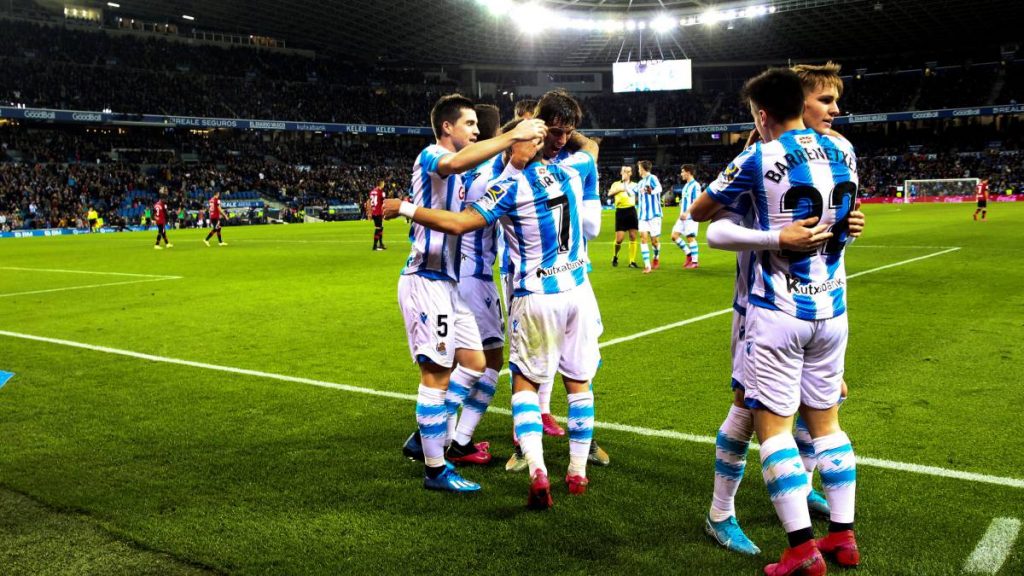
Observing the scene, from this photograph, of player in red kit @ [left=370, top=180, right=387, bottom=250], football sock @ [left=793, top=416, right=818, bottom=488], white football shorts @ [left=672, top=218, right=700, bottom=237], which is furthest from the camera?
player in red kit @ [left=370, top=180, right=387, bottom=250]

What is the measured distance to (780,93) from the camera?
3377 mm

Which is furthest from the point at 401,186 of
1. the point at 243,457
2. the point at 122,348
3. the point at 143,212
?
the point at 243,457

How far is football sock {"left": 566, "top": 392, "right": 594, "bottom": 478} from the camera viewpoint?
15.2 feet

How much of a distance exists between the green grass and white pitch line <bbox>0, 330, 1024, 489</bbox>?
100 mm

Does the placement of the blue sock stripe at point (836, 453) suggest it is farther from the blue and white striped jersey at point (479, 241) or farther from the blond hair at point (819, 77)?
the blue and white striped jersey at point (479, 241)

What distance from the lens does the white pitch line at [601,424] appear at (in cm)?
462

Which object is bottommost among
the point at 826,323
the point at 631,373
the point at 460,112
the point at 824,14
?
the point at 631,373

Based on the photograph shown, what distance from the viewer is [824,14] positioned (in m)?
58.9

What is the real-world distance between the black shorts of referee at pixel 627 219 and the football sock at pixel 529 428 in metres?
12.4

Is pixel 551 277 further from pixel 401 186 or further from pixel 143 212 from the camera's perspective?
pixel 401 186

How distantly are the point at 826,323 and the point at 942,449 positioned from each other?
2.36 metres

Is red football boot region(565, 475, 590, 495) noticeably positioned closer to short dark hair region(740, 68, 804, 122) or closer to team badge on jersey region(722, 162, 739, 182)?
team badge on jersey region(722, 162, 739, 182)

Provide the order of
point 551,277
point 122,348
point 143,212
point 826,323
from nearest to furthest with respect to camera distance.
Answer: point 826,323
point 551,277
point 122,348
point 143,212

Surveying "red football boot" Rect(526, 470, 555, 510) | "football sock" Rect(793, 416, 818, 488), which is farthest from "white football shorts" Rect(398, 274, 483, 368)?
"football sock" Rect(793, 416, 818, 488)
